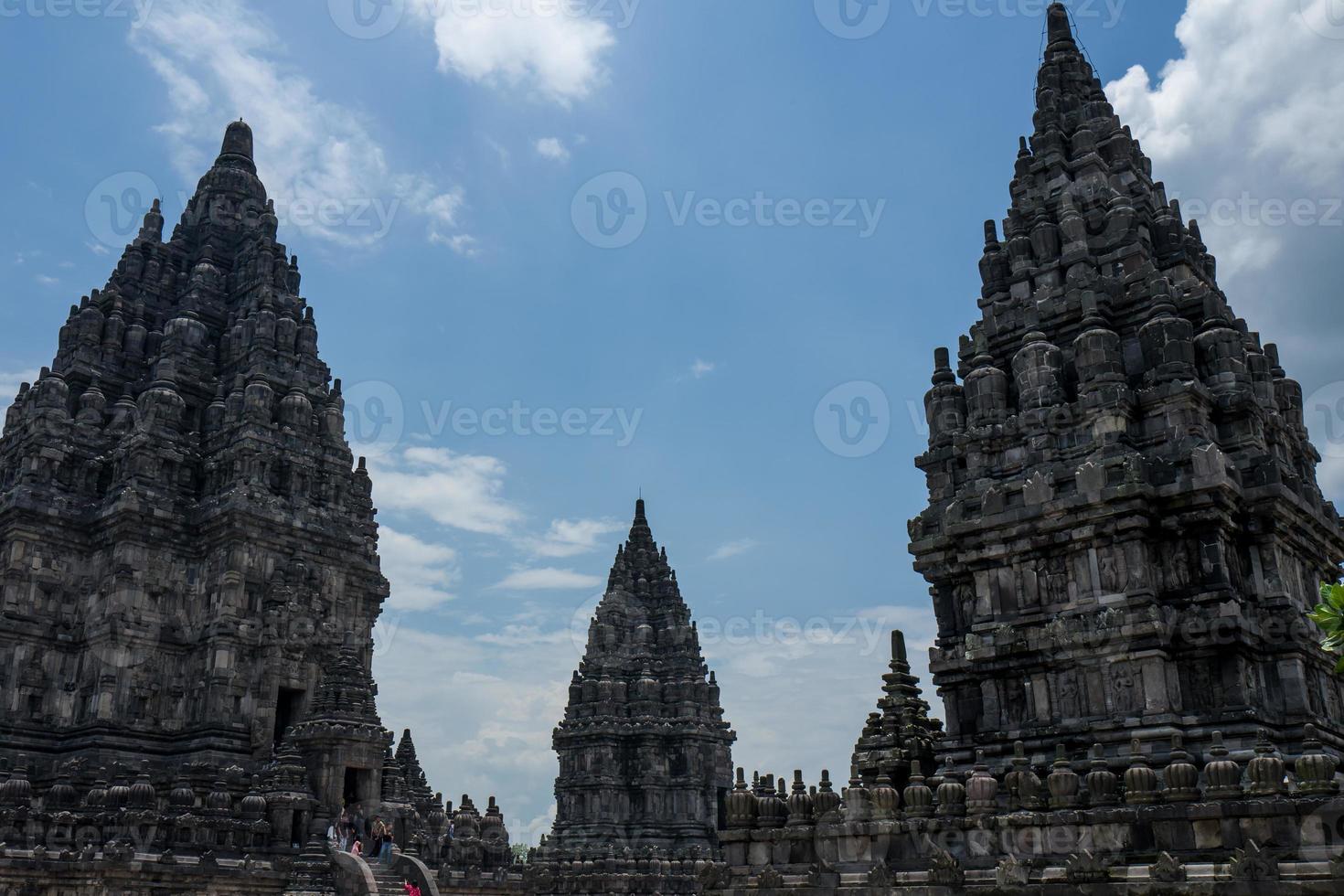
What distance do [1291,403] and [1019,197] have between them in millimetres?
7853

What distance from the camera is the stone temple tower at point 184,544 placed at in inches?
1428

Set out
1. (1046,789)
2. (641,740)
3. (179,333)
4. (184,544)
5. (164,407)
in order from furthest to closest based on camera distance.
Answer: (641,740) → (179,333) → (164,407) → (184,544) → (1046,789)

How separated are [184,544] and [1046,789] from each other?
107ft

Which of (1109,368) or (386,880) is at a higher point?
(1109,368)

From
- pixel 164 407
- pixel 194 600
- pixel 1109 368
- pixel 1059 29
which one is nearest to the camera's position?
pixel 1109 368

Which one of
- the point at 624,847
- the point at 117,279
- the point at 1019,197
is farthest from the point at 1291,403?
the point at 117,279

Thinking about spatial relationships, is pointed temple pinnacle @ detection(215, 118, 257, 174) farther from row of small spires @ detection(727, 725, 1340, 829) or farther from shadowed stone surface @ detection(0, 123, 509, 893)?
row of small spires @ detection(727, 725, 1340, 829)

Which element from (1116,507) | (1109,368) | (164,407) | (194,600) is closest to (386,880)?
(194,600)

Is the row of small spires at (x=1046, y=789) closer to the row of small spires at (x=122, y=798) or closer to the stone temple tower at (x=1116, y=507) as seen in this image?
the stone temple tower at (x=1116, y=507)

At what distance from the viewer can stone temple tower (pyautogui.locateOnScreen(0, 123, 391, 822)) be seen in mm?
36281

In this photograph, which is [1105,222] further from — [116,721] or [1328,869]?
[116,721]

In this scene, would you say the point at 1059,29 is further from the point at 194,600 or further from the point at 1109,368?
the point at 194,600

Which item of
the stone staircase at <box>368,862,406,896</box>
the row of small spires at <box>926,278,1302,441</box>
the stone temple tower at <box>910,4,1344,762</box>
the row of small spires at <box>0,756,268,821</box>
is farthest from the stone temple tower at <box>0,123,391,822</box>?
the row of small spires at <box>926,278,1302,441</box>

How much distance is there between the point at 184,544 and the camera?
130ft
